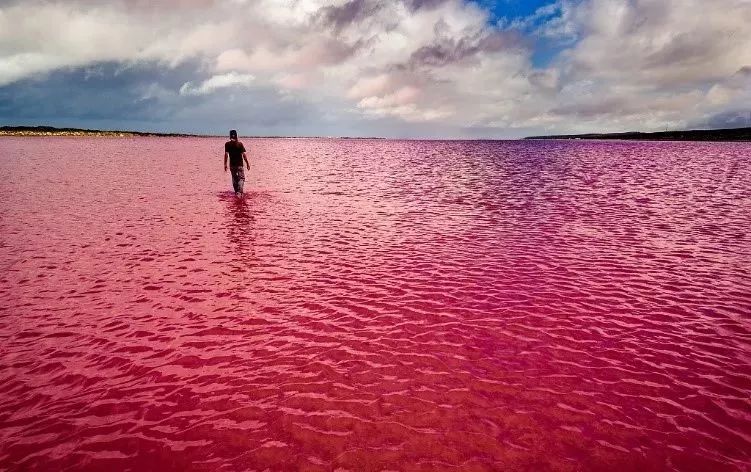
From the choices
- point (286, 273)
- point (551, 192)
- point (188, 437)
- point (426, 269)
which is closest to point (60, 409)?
point (188, 437)

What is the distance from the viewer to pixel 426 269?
13656 mm

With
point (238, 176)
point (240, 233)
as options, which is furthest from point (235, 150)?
point (240, 233)

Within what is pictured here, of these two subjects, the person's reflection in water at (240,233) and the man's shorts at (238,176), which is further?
the man's shorts at (238,176)

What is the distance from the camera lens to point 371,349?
852 cm

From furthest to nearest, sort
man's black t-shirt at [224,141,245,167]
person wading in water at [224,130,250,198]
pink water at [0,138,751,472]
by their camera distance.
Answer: man's black t-shirt at [224,141,245,167] → person wading in water at [224,130,250,198] → pink water at [0,138,751,472]

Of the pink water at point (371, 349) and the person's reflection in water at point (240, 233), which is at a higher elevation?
the person's reflection in water at point (240, 233)

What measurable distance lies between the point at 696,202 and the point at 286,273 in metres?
28.8

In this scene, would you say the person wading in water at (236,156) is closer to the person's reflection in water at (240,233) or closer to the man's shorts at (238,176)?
the man's shorts at (238,176)

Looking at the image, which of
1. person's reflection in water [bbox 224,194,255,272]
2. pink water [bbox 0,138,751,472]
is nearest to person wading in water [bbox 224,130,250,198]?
person's reflection in water [bbox 224,194,255,272]

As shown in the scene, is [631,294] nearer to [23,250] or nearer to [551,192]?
[23,250]

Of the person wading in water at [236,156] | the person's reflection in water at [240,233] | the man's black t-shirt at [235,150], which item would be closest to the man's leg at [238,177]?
the person wading in water at [236,156]

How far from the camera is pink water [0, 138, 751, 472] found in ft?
19.5

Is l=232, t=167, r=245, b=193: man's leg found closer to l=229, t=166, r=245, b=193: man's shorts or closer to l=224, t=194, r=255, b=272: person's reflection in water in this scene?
l=229, t=166, r=245, b=193: man's shorts

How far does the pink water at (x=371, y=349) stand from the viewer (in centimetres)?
593
